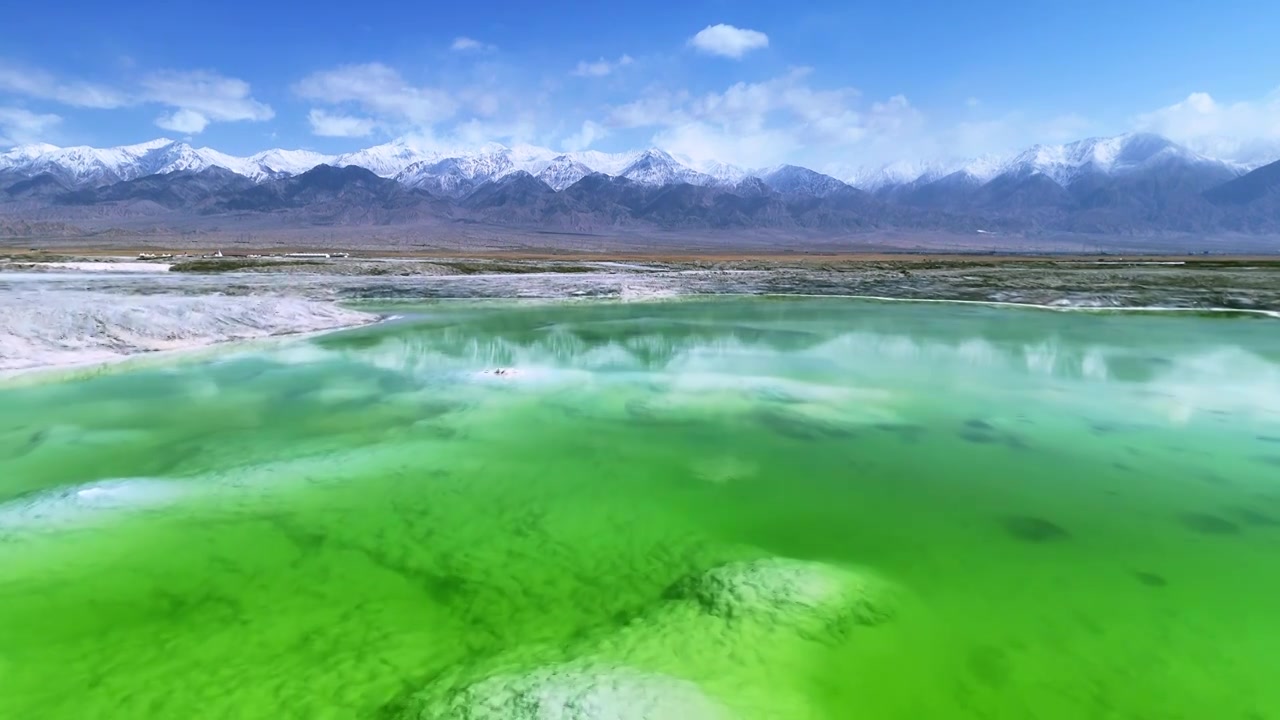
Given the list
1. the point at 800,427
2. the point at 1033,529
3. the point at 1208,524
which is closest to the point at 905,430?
the point at 800,427

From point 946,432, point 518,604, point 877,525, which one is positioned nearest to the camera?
point 518,604

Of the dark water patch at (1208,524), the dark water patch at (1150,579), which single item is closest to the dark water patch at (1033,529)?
the dark water patch at (1150,579)

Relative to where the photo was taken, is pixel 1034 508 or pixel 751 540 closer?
pixel 751 540

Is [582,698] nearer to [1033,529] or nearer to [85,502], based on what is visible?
[1033,529]

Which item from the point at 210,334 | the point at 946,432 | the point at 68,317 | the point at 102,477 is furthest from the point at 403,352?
the point at 946,432

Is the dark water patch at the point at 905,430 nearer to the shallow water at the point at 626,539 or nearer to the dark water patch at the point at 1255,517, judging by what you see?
the shallow water at the point at 626,539

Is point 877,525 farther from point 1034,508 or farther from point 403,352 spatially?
point 403,352

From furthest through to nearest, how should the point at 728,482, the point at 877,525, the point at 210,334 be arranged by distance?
the point at 210,334
the point at 728,482
the point at 877,525

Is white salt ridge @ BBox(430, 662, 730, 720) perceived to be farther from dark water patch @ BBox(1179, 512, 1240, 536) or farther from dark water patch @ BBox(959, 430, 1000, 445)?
dark water patch @ BBox(959, 430, 1000, 445)
